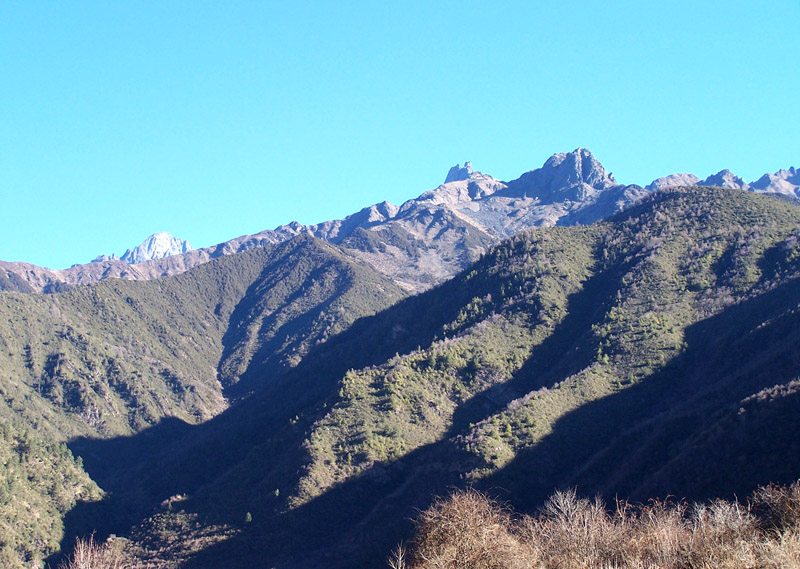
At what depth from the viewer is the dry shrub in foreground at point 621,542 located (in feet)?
88.4

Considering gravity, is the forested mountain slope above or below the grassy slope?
above

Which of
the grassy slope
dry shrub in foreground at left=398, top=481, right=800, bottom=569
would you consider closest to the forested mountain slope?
the grassy slope

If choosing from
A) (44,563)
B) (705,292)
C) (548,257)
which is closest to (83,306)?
(44,563)

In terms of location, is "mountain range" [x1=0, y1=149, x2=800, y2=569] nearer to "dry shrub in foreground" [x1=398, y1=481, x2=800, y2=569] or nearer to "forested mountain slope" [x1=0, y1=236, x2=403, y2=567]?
"forested mountain slope" [x1=0, y1=236, x2=403, y2=567]

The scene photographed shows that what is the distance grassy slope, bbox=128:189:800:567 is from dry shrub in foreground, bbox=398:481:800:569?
1505cm

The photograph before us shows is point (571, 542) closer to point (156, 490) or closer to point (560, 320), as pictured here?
point (560, 320)

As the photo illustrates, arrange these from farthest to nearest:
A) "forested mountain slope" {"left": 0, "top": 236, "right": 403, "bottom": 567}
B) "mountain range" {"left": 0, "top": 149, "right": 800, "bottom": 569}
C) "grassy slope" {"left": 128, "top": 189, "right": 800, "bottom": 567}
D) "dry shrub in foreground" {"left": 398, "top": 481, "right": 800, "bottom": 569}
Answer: "forested mountain slope" {"left": 0, "top": 236, "right": 403, "bottom": 567}, "grassy slope" {"left": 128, "top": 189, "right": 800, "bottom": 567}, "mountain range" {"left": 0, "top": 149, "right": 800, "bottom": 569}, "dry shrub in foreground" {"left": 398, "top": 481, "right": 800, "bottom": 569}

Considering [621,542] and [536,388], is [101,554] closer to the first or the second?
[621,542]

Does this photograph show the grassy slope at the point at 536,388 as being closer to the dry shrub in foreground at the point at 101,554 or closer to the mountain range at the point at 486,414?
the mountain range at the point at 486,414

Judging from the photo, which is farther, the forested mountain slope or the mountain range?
the forested mountain slope

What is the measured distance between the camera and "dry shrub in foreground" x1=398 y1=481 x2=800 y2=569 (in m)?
27.0

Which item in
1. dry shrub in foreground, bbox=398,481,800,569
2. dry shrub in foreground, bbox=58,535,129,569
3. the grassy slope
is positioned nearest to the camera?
dry shrub in foreground, bbox=398,481,800,569

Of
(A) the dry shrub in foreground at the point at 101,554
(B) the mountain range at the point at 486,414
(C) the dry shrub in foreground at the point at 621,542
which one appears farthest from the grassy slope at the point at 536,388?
(C) the dry shrub in foreground at the point at 621,542

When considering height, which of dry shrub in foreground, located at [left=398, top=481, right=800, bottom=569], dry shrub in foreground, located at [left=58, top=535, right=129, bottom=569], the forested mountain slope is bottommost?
dry shrub in foreground, located at [left=398, top=481, right=800, bottom=569]
